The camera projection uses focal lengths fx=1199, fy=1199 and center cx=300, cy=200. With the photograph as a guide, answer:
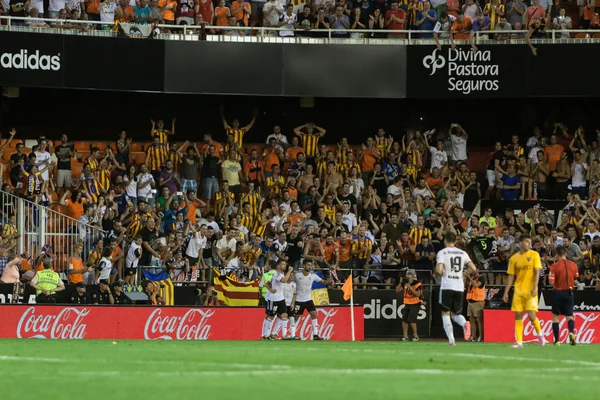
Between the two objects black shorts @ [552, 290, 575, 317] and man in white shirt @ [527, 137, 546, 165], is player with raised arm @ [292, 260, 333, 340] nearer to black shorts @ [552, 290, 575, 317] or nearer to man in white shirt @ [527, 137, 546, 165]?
black shorts @ [552, 290, 575, 317]

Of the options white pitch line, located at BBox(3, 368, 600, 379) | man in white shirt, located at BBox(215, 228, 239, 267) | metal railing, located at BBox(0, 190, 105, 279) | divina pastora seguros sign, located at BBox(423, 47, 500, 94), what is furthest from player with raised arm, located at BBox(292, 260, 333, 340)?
white pitch line, located at BBox(3, 368, 600, 379)

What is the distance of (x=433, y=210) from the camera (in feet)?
99.9

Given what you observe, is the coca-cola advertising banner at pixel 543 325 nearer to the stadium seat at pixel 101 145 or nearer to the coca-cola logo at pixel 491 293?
the coca-cola logo at pixel 491 293

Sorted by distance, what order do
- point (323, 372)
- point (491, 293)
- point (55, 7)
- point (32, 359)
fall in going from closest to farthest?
point (323, 372) → point (32, 359) → point (491, 293) → point (55, 7)

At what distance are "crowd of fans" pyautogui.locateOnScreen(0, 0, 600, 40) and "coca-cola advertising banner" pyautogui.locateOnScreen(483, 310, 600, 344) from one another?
8981 millimetres

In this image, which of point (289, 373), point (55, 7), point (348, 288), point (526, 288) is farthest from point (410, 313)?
point (289, 373)

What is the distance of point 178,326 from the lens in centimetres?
2556

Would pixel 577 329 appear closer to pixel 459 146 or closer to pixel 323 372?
pixel 459 146

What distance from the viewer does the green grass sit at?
10.9 metres

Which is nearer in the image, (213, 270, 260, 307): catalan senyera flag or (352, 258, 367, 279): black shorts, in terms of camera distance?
(213, 270, 260, 307): catalan senyera flag

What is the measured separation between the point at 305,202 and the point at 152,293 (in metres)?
5.71

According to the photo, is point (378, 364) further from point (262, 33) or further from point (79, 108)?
point (79, 108)

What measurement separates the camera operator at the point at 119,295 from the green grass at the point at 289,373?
8553mm

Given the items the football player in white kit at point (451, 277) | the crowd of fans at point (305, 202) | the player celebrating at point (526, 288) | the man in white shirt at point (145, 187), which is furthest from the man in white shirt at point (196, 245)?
the player celebrating at point (526, 288)
